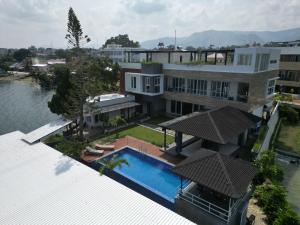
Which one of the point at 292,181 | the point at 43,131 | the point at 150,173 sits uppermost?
the point at 43,131

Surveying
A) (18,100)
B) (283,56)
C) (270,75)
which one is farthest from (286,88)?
(18,100)

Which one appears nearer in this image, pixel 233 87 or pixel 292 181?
pixel 292 181

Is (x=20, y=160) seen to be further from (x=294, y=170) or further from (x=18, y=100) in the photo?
(x=18, y=100)

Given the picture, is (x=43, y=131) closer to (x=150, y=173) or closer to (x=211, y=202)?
(x=150, y=173)

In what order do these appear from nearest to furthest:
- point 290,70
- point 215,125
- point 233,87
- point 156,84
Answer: point 215,125, point 233,87, point 156,84, point 290,70

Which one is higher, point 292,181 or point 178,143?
point 178,143

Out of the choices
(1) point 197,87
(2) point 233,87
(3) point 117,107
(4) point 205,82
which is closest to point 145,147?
(3) point 117,107
